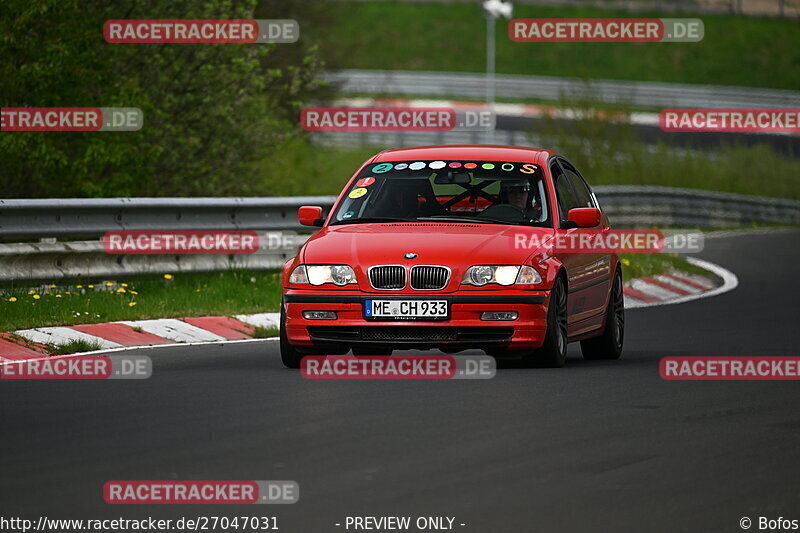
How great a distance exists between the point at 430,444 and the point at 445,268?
319cm

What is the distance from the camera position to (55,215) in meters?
16.2

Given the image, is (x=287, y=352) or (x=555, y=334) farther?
(x=287, y=352)

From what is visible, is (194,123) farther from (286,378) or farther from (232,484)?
(232,484)

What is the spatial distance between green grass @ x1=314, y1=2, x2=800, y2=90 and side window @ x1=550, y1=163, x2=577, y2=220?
61689 mm

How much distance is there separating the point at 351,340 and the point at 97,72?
35.0ft

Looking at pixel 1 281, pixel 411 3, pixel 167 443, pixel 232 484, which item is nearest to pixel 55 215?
pixel 1 281

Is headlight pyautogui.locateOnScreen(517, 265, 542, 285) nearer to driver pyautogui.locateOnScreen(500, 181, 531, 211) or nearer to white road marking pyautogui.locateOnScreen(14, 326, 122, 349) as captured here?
driver pyautogui.locateOnScreen(500, 181, 531, 211)

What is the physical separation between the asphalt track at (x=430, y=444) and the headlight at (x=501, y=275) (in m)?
0.65

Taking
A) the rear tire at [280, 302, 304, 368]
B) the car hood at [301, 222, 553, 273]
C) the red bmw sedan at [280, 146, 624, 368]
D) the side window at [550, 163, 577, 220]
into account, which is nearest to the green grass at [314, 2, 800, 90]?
the side window at [550, 163, 577, 220]

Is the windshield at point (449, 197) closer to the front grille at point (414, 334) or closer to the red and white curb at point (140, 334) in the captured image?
the front grille at point (414, 334)

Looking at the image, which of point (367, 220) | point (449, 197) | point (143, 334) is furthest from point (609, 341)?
point (143, 334)

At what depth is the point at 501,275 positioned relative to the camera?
1210cm

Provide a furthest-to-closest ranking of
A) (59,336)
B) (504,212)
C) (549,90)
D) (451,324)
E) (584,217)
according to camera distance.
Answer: (549,90), (59,336), (504,212), (584,217), (451,324)

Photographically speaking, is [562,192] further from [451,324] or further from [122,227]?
[122,227]
